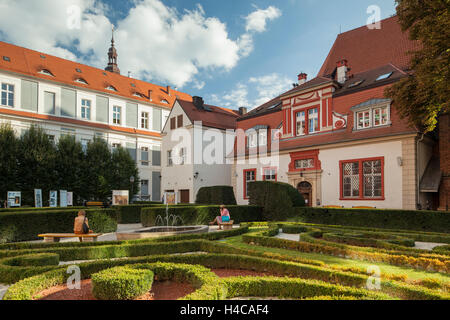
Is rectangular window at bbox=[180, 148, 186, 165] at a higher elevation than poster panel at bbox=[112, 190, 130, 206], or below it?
higher

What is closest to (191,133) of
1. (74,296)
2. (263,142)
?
(263,142)

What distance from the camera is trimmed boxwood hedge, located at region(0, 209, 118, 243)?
11992 mm

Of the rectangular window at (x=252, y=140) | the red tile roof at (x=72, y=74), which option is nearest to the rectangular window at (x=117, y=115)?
the red tile roof at (x=72, y=74)

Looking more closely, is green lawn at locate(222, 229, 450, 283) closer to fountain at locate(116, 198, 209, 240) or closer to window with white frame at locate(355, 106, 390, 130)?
fountain at locate(116, 198, 209, 240)

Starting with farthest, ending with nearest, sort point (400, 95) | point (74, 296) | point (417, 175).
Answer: point (417, 175) < point (400, 95) < point (74, 296)

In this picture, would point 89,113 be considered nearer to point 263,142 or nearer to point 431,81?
point 263,142

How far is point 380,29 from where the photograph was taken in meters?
25.8

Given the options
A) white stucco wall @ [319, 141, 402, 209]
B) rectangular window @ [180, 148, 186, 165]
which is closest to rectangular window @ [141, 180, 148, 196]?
rectangular window @ [180, 148, 186, 165]

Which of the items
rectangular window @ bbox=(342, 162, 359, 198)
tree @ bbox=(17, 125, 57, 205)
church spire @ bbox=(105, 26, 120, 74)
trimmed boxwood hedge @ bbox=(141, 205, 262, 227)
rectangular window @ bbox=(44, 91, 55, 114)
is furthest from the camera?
church spire @ bbox=(105, 26, 120, 74)

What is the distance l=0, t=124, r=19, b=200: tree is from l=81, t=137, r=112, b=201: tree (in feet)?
18.4

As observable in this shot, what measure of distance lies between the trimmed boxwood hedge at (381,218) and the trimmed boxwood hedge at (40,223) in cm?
1022

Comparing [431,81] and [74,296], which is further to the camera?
[431,81]

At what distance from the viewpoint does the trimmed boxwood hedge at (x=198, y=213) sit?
1622cm
